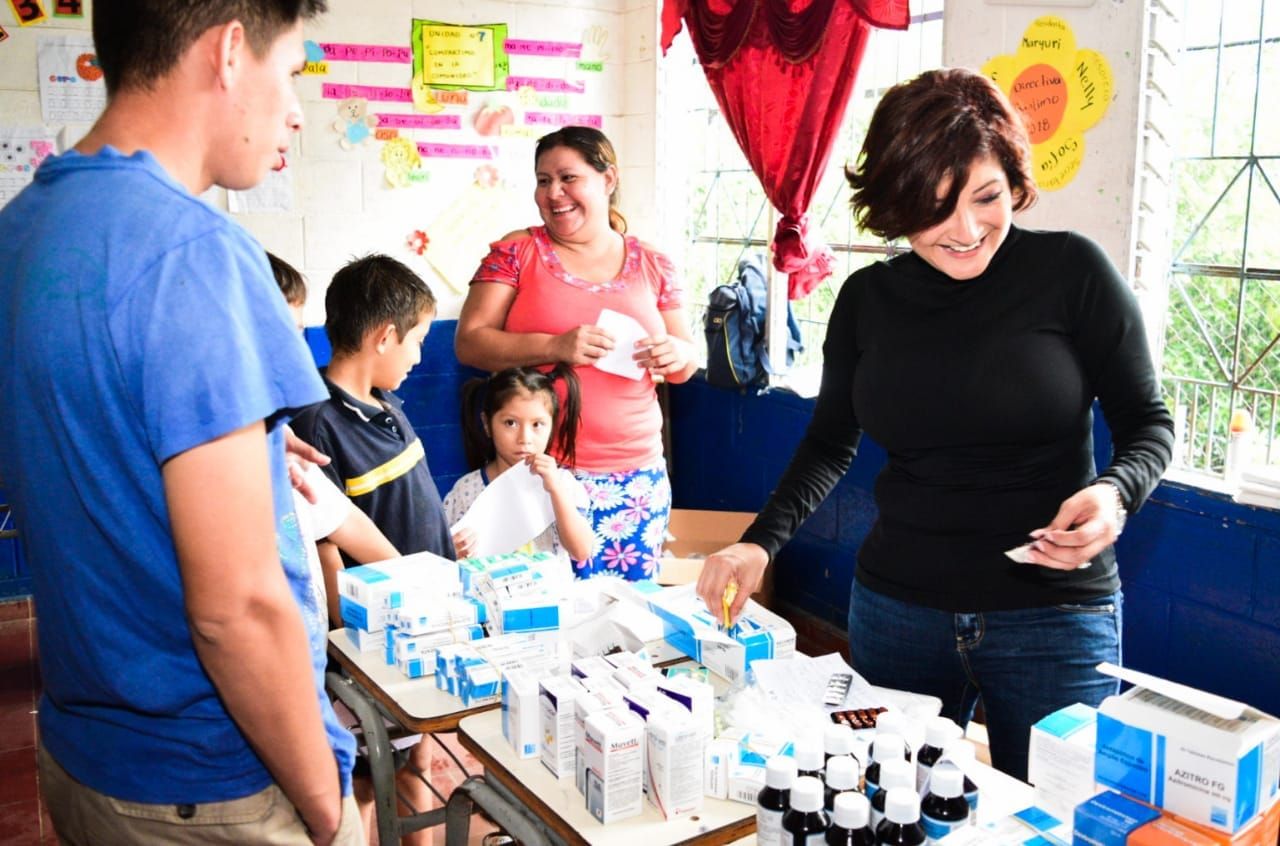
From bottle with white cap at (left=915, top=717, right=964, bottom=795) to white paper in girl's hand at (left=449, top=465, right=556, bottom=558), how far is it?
4.89ft

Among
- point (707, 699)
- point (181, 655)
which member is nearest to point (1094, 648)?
point (707, 699)

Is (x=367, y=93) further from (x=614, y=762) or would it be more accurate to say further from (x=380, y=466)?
(x=614, y=762)

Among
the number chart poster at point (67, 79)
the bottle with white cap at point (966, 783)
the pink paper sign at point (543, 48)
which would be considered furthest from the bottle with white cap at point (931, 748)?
the pink paper sign at point (543, 48)

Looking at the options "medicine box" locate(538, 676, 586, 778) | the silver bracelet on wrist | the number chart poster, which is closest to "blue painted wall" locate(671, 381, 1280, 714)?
the silver bracelet on wrist

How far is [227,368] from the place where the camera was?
0.97m

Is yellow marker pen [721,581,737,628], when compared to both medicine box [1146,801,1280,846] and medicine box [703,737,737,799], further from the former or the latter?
medicine box [1146,801,1280,846]

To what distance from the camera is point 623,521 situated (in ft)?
9.79

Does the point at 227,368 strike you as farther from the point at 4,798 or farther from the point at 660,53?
the point at 660,53

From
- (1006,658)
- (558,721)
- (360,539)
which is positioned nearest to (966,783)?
(1006,658)

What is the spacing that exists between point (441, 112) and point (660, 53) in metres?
1.01

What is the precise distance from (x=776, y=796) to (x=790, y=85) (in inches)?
130

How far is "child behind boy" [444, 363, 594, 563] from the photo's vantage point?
103 inches

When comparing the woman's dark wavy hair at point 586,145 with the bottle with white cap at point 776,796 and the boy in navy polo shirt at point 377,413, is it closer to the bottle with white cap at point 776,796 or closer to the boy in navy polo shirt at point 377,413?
the boy in navy polo shirt at point 377,413

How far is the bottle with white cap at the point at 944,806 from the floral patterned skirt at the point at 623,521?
69.6 inches
